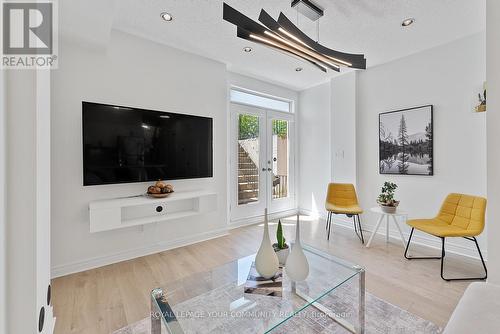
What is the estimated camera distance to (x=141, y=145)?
8.85 ft

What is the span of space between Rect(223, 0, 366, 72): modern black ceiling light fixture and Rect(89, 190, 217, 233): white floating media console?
6.38ft

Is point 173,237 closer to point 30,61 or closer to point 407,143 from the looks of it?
point 30,61

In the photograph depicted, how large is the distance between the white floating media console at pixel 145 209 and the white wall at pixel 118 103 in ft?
0.55

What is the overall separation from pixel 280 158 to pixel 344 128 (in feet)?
4.30

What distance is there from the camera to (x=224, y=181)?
356cm

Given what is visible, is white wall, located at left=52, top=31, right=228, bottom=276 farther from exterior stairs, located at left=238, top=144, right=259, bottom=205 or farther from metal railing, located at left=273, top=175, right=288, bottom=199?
metal railing, located at left=273, top=175, right=288, bottom=199

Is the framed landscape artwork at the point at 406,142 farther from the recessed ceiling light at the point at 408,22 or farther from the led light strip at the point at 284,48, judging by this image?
the led light strip at the point at 284,48

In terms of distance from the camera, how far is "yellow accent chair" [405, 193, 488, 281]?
2230mm

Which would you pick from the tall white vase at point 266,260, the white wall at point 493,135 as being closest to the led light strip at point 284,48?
the white wall at point 493,135

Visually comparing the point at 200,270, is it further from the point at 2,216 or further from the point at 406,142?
the point at 406,142

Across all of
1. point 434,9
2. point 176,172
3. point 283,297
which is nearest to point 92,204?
point 176,172

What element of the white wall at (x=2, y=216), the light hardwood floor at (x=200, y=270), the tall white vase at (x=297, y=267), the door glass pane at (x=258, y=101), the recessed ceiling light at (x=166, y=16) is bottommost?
the light hardwood floor at (x=200, y=270)

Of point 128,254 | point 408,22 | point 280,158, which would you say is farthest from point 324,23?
point 128,254

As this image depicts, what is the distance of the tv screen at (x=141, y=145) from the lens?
2.42 m
